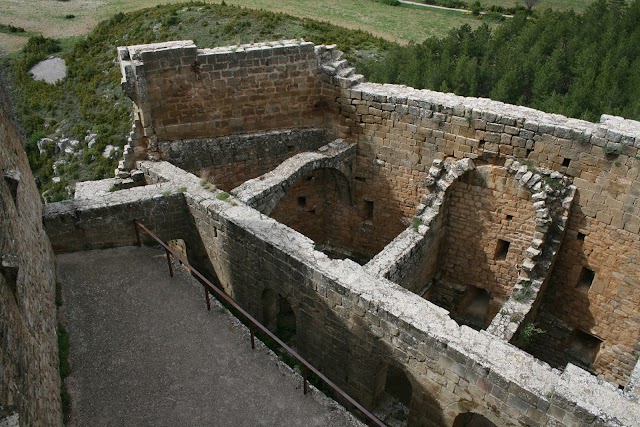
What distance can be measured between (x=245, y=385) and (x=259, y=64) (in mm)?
6229

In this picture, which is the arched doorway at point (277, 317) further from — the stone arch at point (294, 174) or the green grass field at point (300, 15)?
the green grass field at point (300, 15)

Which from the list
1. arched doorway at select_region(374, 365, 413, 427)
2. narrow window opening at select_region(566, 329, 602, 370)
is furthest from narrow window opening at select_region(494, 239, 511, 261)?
arched doorway at select_region(374, 365, 413, 427)

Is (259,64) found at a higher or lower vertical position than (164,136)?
higher

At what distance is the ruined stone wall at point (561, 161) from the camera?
8953 millimetres

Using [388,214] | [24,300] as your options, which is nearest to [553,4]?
[388,214]

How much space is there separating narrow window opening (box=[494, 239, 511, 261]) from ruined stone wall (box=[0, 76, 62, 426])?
7684 millimetres

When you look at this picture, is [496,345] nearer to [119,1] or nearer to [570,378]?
[570,378]

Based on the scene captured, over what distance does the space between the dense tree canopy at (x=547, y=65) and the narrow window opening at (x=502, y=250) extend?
684 centimetres

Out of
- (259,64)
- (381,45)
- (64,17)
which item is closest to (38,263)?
(259,64)

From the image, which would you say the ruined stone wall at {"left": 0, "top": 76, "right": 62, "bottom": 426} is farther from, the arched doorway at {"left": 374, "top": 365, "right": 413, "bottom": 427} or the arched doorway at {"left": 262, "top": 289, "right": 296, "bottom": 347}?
the arched doorway at {"left": 374, "top": 365, "right": 413, "bottom": 427}

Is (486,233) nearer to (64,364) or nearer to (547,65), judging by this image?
(64,364)

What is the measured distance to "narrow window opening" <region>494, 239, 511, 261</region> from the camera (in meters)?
10.5

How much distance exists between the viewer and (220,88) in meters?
10.7

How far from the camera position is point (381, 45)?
3091 centimetres
